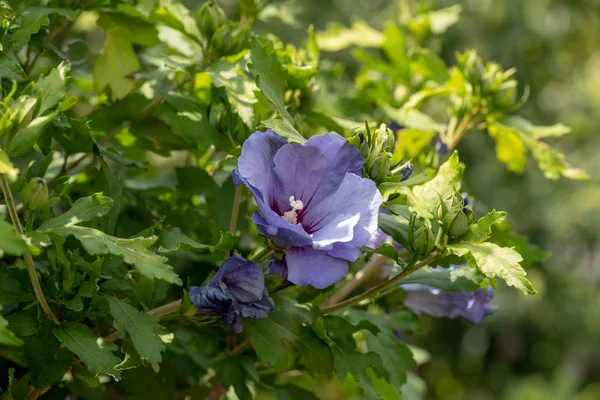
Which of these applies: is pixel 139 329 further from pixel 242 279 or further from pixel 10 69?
pixel 10 69

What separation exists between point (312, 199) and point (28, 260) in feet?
0.81

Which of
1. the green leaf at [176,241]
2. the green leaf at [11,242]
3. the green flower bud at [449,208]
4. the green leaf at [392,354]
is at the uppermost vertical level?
the green leaf at [11,242]

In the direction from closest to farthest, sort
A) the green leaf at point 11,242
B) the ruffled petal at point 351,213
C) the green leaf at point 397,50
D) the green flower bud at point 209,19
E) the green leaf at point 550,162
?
the green leaf at point 11,242 < the ruffled petal at point 351,213 < the green flower bud at point 209,19 < the green leaf at point 550,162 < the green leaf at point 397,50

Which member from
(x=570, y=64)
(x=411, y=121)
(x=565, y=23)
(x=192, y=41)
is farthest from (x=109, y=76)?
(x=570, y=64)

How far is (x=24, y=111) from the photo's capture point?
22.1 inches

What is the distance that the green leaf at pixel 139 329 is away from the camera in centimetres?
61

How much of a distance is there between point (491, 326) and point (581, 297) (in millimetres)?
442

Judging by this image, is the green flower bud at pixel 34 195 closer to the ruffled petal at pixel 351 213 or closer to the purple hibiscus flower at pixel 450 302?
the ruffled petal at pixel 351 213

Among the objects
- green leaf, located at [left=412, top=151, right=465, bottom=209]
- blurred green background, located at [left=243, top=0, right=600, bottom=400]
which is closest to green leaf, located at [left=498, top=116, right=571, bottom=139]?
green leaf, located at [left=412, top=151, right=465, bottom=209]

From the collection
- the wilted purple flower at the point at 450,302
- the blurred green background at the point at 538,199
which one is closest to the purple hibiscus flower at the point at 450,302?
the wilted purple flower at the point at 450,302

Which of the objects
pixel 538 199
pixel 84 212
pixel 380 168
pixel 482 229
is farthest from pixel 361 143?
pixel 538 199

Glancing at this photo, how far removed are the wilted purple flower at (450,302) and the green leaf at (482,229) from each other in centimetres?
23

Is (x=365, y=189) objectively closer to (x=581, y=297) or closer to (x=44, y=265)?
(x=44, y=265)

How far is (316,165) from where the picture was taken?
66cm
